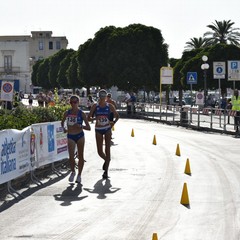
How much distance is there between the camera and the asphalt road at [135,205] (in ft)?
31.0

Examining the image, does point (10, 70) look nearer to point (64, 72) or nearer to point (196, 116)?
point (64, 72)

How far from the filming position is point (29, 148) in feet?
46.8

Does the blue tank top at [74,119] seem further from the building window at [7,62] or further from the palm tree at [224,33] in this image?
the building window at [7,62]

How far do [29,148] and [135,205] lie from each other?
3.55m

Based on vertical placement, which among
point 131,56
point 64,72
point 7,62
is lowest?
point 64,72

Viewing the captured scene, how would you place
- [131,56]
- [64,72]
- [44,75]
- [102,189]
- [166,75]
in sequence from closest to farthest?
[102,189], [166,75], [131,56], [64,72], [44,75]

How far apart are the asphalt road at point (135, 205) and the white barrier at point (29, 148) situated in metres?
0.53

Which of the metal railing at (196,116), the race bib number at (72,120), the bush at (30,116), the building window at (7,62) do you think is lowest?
the metal railing at (196,116)

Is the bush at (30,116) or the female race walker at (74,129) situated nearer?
the female race walker at (74,129)

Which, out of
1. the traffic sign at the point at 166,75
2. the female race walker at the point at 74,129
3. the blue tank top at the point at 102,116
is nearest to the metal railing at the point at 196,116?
the traffic sign at the point at 166,75

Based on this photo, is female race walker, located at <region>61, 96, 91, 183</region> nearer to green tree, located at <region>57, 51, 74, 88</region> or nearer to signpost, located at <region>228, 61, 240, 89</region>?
signpost, located at <region>228, 61, 240, 89</region>

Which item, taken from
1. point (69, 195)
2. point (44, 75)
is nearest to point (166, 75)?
point (69, 195)

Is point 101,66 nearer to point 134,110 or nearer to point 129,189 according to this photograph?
point 134,110

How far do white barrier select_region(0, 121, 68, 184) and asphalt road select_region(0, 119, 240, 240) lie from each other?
53 cm
